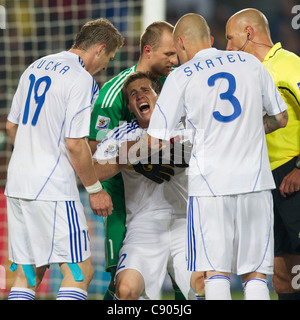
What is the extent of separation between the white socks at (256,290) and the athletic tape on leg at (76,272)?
912mm

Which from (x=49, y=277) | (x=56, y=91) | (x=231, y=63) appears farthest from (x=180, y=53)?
(x=49, y=277)

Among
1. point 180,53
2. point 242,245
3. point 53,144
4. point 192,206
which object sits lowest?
point 242,245

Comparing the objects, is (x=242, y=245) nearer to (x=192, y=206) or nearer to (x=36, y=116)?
(x=192, y=206)

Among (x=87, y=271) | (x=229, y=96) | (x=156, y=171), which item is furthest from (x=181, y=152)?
(x=87, y=271)

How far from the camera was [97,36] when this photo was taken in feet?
11.9

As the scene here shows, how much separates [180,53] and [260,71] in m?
0.54

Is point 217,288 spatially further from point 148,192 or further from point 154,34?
point 154,34

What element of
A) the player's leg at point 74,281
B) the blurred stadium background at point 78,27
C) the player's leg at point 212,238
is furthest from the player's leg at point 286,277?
the blurred stadium background at point 78,27

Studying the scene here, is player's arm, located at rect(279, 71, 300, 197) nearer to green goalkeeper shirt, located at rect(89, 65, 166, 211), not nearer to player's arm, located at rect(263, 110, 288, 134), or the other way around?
player's arm, located at rect(263, 110, 288, 134)

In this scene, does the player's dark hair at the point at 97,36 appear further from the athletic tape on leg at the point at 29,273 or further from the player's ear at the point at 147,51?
the athletic tape on leg at the point at 29,273

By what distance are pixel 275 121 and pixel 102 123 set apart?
1190 mm

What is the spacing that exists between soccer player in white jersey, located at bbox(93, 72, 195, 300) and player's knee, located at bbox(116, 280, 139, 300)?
0.21 ft

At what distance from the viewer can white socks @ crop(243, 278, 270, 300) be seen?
3150mm
